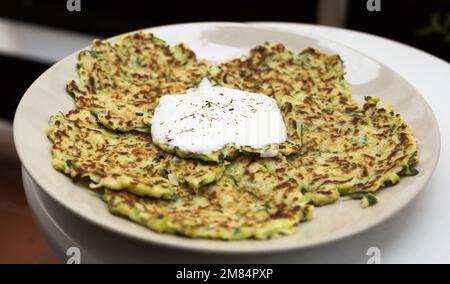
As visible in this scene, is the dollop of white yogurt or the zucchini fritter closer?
the dollop of white yogurt

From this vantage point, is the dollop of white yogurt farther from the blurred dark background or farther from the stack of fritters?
the blurred dark background

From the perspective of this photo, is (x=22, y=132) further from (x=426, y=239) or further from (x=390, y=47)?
(x=390, y=47)

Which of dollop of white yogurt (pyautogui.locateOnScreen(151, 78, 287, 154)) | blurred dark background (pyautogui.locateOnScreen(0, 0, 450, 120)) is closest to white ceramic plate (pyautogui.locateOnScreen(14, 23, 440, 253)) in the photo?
dollop of white yogurt (pyautogui.locateOnScreen(151, 78, 287, 154))

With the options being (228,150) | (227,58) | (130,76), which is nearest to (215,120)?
(228,150)

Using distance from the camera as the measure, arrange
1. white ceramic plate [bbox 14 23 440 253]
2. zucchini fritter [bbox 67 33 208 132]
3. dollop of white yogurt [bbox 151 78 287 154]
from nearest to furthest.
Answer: white ceramic plate [bbox 14 23 440 253], dollop of white yogurt [bbox 151 78 287 154], zucchini fritter [bbox 67 33 208 132]
